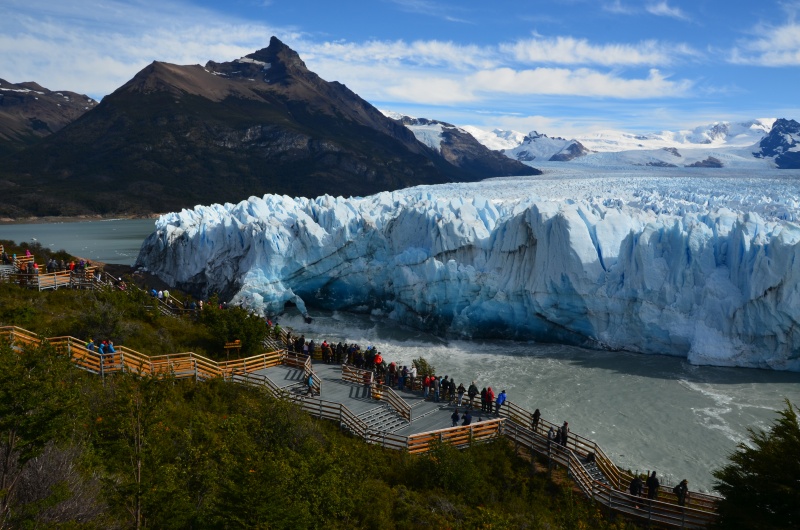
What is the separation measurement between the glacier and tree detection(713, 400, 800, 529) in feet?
40.5

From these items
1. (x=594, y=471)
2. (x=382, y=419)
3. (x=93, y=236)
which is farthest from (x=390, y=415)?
(x=93, y=236)

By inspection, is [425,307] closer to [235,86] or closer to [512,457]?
[512,457]

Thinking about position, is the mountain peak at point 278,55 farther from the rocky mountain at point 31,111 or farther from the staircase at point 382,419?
the staircase at point 382,419

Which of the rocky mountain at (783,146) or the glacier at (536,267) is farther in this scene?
the rocky mountain at (783,146)

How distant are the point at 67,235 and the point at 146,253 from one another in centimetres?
3258

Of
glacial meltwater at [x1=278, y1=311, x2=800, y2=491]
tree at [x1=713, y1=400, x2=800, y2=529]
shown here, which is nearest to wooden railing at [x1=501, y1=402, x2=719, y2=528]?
tree at [x1=713, y1=400, x2=800, y2=529]

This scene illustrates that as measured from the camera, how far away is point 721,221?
21281mm

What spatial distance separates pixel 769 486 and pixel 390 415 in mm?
7585

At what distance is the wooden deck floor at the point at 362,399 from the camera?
12906mm

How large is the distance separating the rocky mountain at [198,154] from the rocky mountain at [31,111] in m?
45.2

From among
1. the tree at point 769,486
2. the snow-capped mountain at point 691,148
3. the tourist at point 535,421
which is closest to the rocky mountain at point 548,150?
the snow-capped mountain at point 691,148

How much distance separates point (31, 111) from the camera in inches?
6791

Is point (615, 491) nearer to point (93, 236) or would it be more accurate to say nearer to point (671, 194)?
point (671, 194)

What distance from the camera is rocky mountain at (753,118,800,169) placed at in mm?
92062
